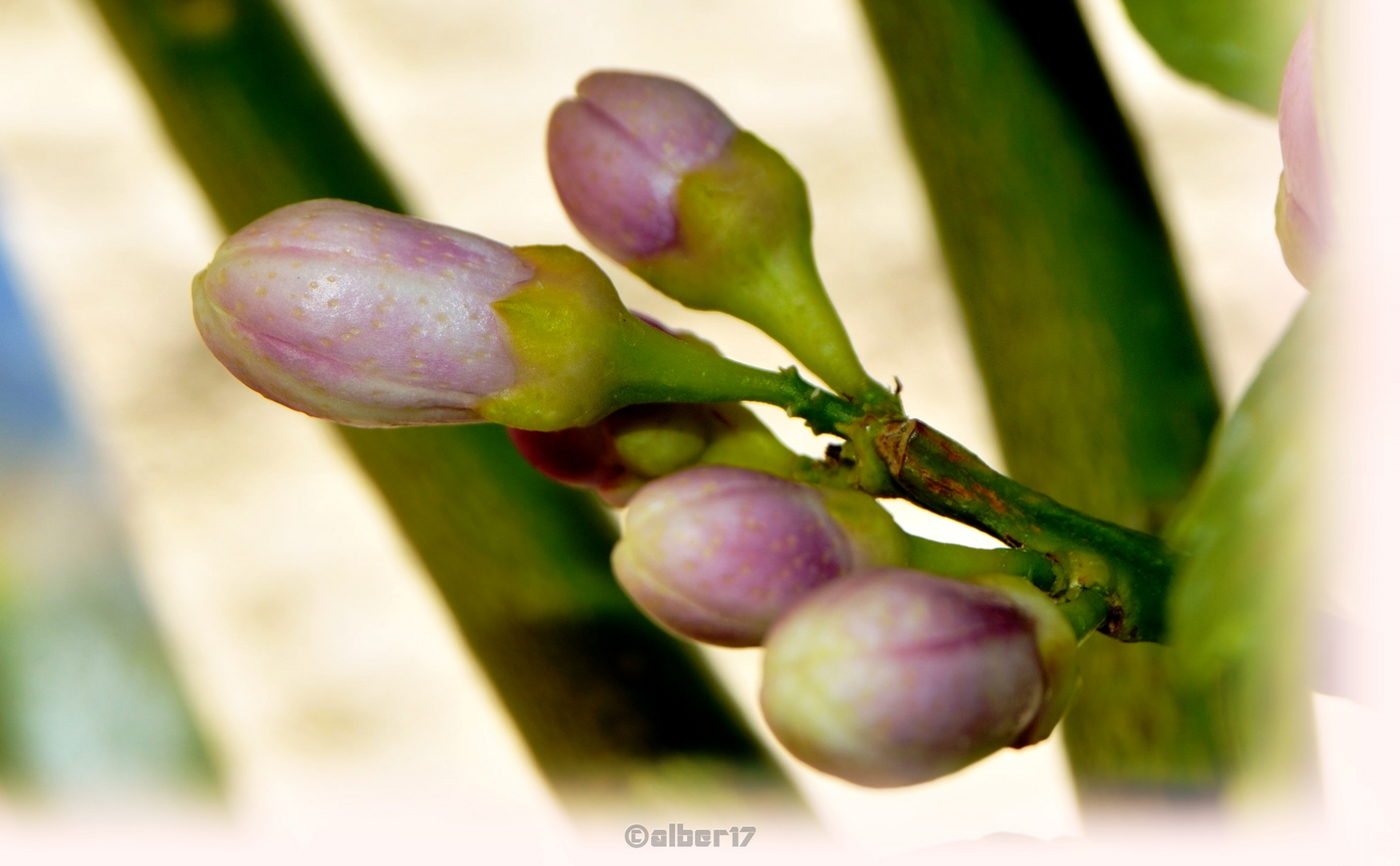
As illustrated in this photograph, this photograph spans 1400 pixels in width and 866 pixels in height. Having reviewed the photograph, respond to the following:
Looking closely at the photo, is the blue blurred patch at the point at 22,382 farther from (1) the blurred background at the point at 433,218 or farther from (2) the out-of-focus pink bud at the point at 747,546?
(2) the out-of-focus pink bud at the point at 747,546

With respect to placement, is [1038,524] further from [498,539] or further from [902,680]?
[498,539]

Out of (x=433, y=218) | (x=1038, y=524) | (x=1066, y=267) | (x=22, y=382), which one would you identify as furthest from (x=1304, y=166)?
(x=22, y=382)

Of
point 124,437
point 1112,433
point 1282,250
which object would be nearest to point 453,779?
point 124,437

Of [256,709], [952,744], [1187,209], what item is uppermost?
[1187,209]

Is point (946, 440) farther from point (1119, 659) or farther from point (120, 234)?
point (120, 234)

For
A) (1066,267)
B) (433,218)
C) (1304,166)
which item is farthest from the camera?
(433,218)

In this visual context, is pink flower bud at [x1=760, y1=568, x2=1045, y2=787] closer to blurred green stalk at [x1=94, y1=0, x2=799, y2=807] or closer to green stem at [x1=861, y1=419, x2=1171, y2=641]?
green stem at [x1=861, y1=419, x2=1171, y2=641]

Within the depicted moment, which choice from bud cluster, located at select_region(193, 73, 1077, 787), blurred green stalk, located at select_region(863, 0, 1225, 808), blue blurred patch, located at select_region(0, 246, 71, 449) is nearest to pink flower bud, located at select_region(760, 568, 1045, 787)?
bud cluster, located at select_region(193, 73, 1077, 787)
